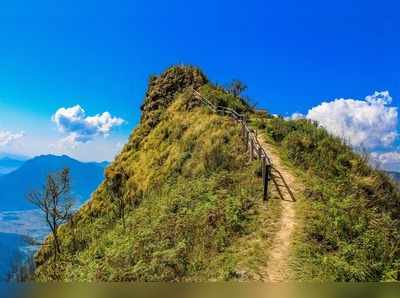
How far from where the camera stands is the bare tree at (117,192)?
53.8 m

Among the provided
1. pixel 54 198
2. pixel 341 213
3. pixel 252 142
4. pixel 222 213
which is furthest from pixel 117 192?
pixel 341 213

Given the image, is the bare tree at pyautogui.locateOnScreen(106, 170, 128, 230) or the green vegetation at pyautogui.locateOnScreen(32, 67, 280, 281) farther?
the bare tree at pyautogui.locateOnScreen(106, 170, 128, 230)

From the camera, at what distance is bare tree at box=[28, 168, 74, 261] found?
151 feet

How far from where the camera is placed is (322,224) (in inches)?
1287

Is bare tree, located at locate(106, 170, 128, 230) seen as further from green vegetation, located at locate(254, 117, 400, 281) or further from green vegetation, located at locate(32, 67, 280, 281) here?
green vegetation, located at locate(254, 117, 400, 281)

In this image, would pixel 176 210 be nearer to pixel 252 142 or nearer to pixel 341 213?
pixel 252 142

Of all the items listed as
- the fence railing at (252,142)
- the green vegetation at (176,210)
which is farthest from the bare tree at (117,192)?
the fence railing at (252,142)

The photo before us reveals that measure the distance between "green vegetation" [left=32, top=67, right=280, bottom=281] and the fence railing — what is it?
0.68 meters

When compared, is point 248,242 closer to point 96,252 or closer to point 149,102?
point 96,252

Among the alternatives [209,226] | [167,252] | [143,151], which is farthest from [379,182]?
[143,151]

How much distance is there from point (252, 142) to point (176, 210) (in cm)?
891

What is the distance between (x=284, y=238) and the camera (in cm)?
3142

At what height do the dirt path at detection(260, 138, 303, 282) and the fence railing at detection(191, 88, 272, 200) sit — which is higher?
the fence railing at detection(191, 88, 272, 200)

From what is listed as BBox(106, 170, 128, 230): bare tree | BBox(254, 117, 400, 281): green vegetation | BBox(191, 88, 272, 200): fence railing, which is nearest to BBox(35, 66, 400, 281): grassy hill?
BBox(254, 117, 400, 281): green vegetation
